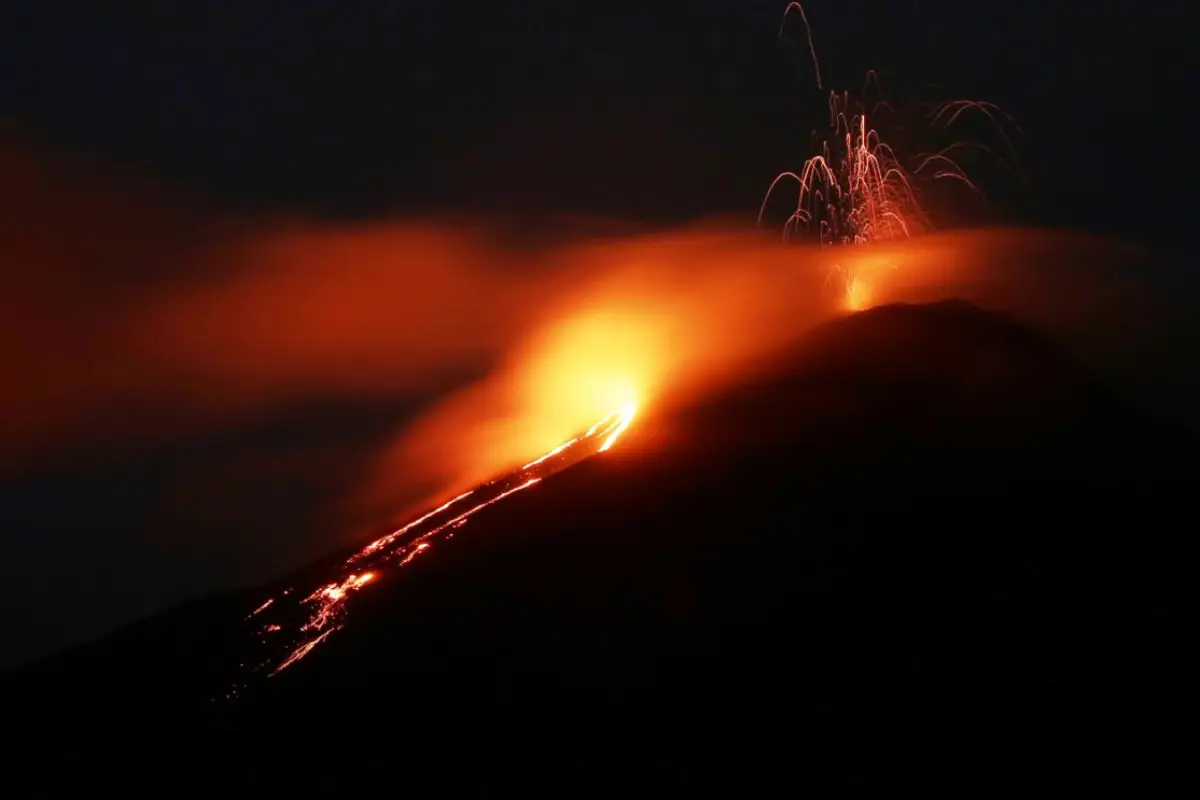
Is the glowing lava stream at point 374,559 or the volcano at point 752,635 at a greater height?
the glowing lava stream at point 374,559

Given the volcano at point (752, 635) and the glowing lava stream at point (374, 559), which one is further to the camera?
the glowing lava stream at point (374, 559)

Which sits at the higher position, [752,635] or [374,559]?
[374,559]

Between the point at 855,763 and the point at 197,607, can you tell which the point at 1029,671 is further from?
the point at 197,607

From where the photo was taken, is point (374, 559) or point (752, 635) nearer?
point (752, 635)

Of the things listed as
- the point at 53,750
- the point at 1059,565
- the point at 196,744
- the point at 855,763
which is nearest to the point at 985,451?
the point at 1059,565
